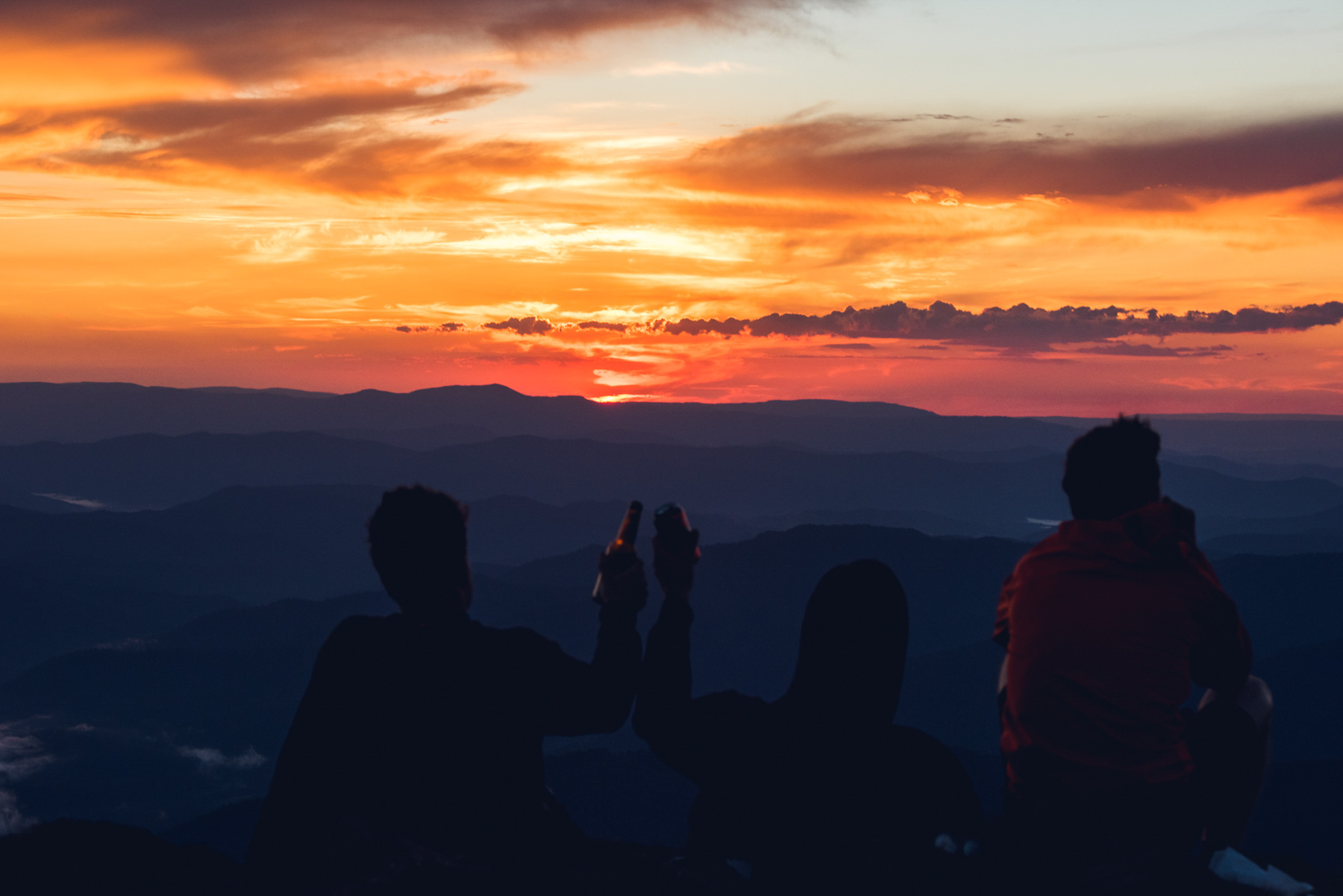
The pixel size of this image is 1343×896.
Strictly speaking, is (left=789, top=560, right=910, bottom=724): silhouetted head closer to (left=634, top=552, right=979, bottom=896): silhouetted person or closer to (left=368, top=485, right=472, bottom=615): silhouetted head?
(left=634, top=552, right=979, bottom=896): silhouetted person

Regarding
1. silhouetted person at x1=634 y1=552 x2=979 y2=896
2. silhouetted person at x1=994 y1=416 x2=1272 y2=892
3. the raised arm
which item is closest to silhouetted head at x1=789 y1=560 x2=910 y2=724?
silhouetted person at x1=634 y1=552 x2=979 y2=896

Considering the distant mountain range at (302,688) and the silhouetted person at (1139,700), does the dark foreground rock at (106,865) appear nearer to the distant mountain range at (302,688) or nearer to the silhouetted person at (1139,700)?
the silhouetted person at (1139,700)

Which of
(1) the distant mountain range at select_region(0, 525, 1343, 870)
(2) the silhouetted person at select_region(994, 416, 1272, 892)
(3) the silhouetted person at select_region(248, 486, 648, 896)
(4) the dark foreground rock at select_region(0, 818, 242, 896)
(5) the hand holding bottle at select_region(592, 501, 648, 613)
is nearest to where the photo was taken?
(4) the dark foreground rock at select_region(0, 818, 242, 896)

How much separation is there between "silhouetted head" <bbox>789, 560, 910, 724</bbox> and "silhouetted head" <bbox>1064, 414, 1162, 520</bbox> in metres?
1.41

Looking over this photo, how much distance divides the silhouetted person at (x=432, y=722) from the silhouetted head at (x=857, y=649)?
830mm

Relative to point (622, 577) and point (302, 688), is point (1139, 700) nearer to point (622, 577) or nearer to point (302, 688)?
point (622, 577)

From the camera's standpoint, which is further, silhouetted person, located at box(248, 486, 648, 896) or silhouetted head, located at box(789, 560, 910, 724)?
silhouetted head, located at box(789, 560, 910, 724)

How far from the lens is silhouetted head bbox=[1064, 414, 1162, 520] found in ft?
15.9

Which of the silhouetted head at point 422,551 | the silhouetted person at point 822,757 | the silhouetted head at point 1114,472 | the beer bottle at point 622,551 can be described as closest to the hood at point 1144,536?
the silhouetted head at point 1114,472

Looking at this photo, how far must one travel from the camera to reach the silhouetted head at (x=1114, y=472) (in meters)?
4.84

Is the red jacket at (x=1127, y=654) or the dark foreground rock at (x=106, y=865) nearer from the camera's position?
the dark foreground rock at (x=106, y=865)

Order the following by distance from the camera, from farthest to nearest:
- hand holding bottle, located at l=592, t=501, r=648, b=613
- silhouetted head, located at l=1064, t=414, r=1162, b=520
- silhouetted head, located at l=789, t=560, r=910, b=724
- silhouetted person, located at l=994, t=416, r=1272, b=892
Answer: silhouetted head, located at l=1064, t=414, r=1162, b=520, silhouetted person, located at l=994, t=416, r=1272, b=892, hand holding bottle, located at l=592, t=501, r=648, b=613, silhouetted head, located at l=789, t=560, r=910, b=724

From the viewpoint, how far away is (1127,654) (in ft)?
14.7

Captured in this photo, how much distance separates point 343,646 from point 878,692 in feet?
7.34
